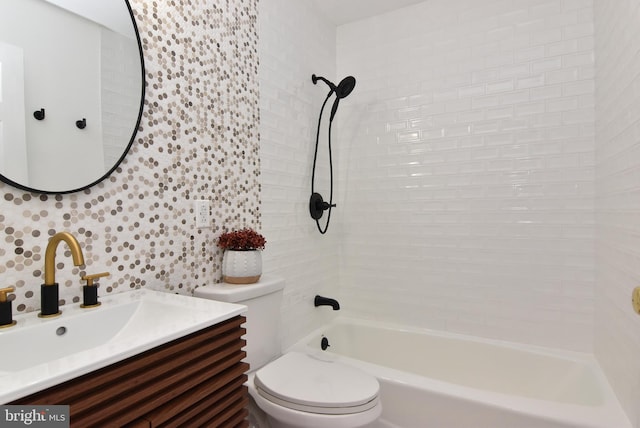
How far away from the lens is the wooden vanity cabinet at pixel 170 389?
0.68 m

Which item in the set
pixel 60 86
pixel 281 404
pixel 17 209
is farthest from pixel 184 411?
pixel 60 86

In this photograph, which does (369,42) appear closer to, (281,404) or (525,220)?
(525,220)

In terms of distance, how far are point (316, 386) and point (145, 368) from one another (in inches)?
30.9

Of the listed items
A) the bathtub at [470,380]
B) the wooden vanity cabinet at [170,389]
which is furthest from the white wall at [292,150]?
the wooden vanity cabinet at [170,389]

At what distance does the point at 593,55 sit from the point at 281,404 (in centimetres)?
236

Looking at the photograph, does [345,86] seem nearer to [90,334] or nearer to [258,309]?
[258,309]

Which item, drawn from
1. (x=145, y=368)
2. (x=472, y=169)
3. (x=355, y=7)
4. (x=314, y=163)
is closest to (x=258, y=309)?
(x=145, y=368)

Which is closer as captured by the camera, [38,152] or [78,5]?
[38,152]

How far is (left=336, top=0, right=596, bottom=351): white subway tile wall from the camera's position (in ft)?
6.50

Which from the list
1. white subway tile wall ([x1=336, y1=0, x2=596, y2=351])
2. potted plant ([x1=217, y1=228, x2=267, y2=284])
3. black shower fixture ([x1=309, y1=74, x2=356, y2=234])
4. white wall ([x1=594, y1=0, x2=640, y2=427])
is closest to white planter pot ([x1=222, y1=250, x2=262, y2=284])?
potted plant ([x1=217, y1=228, x2=267, y2=284])

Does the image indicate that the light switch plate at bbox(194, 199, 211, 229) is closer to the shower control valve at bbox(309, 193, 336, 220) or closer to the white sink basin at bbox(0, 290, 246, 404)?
the white sink basin at bbox(0, 290, 246, 404)

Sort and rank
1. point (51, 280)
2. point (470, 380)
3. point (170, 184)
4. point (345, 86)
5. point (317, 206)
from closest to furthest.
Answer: point (51, 280)
point (170, 184)
point (470, 380)
point (345, 86)
point (317, 206)

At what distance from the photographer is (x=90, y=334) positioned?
981mm

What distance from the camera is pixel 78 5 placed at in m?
1.10
